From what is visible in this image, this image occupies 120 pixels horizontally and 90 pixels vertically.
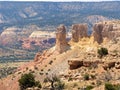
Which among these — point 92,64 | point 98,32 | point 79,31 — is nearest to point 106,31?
point 98,32

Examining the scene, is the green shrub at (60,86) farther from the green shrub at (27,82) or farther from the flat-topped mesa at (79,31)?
the flat-topped mesa at (79,31)

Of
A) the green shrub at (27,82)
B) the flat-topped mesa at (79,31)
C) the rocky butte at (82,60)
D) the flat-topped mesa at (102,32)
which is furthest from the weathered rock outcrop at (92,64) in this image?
the flat-topped mesa at (79,31)

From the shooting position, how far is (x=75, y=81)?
55000 mm

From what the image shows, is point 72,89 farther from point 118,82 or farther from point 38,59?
point 38,59

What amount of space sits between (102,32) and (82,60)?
57.4 feet

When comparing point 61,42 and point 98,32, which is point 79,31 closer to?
point 61,42

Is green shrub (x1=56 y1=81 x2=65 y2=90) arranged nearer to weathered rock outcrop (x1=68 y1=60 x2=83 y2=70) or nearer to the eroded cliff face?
weathered rock outcrop (x1=68 y1=60 x2=83 y2=70)

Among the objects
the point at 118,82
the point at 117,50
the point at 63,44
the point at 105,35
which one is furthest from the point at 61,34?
the point at 118,82

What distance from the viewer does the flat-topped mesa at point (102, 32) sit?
247 feet

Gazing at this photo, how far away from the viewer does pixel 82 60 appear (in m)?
59.6

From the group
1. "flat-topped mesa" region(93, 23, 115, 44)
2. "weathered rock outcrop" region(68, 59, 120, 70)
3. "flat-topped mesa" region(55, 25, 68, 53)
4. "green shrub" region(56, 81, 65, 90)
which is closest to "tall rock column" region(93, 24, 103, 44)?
"flat-topped mesa" region(93, 23, 115, 44)

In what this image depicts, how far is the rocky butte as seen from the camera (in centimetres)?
5347

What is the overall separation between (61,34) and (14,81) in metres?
11.4

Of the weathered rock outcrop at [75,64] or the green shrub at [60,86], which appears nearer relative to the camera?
the green shrub at [60,86]
